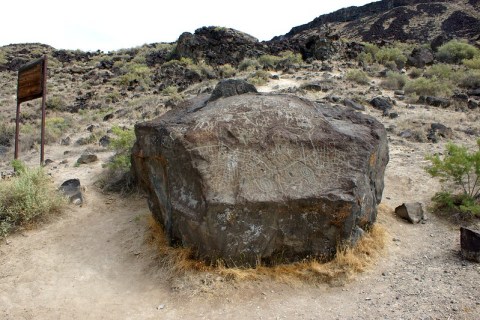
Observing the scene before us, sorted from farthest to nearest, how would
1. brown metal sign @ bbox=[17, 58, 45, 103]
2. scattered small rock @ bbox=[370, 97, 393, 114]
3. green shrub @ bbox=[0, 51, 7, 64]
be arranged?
green shrub @ bbox=[0, 51, 7, 64], scattered small rock @ bbox=[370, 97, 393, 114], brown metal sign @ bbox=[17, 58, 45, 103]

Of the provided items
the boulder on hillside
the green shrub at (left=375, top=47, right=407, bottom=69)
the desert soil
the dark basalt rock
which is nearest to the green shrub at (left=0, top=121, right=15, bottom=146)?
the desert soil

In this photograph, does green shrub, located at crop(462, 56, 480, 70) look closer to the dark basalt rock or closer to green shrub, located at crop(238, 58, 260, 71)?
green shrub, located at crop(238, 58, 260, 71)

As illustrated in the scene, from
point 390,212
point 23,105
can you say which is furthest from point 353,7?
point 390,212

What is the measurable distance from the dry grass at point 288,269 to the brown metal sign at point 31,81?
18.2 feet

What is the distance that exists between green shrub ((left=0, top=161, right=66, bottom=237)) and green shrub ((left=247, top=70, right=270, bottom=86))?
10.0 metres

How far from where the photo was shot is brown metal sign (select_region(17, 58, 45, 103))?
8.33m

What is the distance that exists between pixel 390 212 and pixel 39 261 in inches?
192

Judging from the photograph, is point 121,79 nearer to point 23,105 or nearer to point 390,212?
point 23,105

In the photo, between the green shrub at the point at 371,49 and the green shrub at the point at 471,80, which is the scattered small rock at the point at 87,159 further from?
the green shrub at the point at 371,49

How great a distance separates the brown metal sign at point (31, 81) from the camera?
27.3 ft

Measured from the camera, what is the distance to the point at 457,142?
30.4 feet

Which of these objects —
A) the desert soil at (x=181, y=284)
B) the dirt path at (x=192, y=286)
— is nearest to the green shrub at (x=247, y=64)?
the desert soil at (x=181, y=284)

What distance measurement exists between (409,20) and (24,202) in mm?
42821

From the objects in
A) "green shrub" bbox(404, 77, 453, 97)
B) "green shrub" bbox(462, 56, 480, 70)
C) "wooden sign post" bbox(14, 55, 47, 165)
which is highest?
"green shrub" bbox(462, 56, 480, 70)
